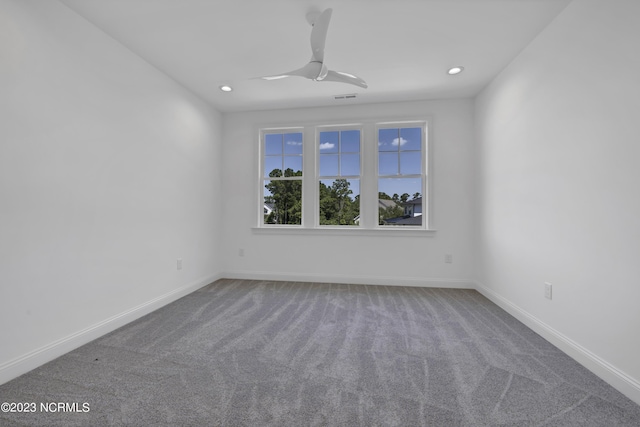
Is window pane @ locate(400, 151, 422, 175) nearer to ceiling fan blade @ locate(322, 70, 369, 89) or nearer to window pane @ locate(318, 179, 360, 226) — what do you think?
window pane @ locate(318, 179, 360, 226)

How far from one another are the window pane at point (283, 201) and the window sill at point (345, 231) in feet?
0.55

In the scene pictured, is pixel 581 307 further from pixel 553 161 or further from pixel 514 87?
pixel 514 87

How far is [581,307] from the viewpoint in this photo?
6.24 feet

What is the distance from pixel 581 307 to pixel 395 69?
2.69m

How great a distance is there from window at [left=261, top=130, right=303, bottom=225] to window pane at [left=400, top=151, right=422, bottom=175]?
61.2 inches

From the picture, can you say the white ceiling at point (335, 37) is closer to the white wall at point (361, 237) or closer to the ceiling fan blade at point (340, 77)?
the ceiling fan blade at point (340, 77)

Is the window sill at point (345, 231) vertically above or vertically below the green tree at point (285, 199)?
below

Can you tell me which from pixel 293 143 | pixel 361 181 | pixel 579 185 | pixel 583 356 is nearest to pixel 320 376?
pixel 583 356

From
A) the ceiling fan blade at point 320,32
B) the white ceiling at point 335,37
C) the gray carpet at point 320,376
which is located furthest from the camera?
the white ceiling at point 335,37

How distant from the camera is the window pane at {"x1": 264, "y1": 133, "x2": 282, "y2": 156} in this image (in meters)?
4.29

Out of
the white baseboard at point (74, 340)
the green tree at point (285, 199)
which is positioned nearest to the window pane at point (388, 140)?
the green tree at point (285, 199)

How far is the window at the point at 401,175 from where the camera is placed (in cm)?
394

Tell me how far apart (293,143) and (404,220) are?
2091 mm

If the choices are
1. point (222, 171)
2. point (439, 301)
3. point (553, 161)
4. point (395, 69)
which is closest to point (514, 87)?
point (553, 161)
